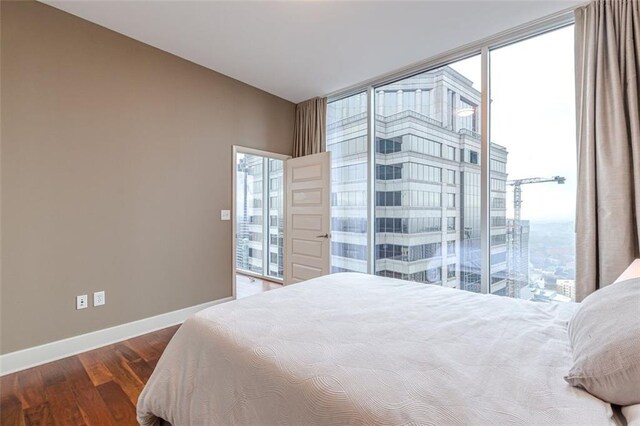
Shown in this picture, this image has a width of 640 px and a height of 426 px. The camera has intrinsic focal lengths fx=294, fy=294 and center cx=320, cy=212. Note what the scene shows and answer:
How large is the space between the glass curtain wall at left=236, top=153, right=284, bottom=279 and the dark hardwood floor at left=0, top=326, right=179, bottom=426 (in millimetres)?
2914

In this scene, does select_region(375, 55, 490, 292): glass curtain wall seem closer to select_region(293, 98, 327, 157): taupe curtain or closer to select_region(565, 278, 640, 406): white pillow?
select_region(293, 98, 327, 157): taupe curtain

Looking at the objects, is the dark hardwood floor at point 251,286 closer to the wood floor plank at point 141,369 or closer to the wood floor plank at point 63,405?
the wood floor plank at point 141,369

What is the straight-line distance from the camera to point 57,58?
2.38 meters

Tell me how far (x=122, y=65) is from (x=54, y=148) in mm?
985

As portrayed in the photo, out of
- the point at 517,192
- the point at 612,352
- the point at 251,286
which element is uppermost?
the point at 517,192

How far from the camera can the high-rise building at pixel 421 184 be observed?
2965mm

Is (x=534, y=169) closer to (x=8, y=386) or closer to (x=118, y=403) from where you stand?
(x=118, y=403)

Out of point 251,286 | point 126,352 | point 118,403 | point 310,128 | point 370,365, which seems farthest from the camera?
point 251,286

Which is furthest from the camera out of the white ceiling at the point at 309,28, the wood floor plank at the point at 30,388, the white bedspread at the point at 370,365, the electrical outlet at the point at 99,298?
the electrical outlet at the point at 99,298

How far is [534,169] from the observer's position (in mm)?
2654

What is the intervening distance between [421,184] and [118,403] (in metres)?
3.22

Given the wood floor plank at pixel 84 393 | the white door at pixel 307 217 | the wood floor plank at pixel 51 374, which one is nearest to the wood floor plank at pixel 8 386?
the wood floor plank at pixel 51 374

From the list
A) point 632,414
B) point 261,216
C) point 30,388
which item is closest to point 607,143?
point 632,414

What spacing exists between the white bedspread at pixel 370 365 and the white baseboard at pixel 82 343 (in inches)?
60.6
